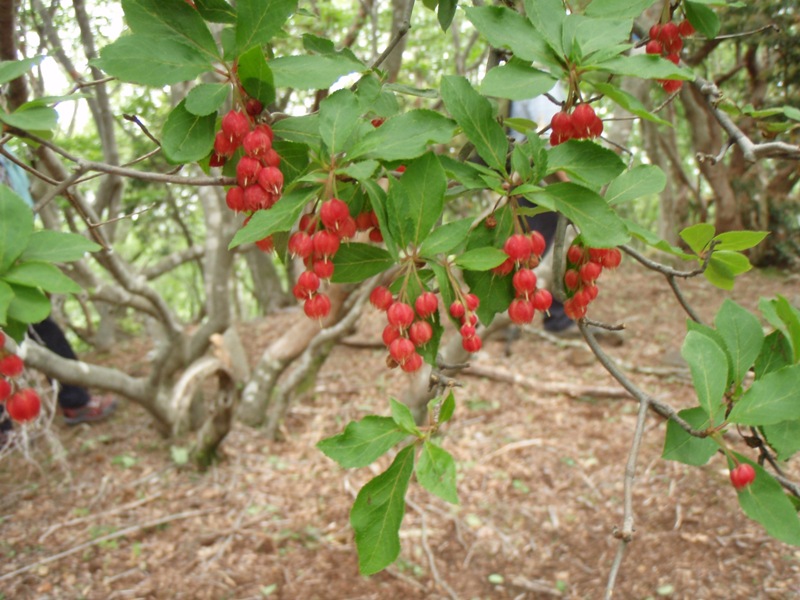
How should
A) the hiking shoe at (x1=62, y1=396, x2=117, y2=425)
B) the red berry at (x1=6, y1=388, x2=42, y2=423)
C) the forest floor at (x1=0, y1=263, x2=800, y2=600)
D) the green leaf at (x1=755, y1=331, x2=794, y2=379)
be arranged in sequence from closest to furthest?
the green leaf at (x1=755, y1=331, x2=794, y2=379) → the red berry at (x1=6, y1=388, x2=42, y2=423) → the forest floor at (x1=0, y1=263, x2=800, y2=600) → the hiking shoe at (x1=62, y1=396, x2=117, y2=425)

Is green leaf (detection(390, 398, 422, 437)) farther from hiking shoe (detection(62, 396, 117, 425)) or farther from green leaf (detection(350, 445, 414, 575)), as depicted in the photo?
hiking shoe (detection(62, 396, 117, 425))

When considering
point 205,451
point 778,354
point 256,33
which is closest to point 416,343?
point 256,33

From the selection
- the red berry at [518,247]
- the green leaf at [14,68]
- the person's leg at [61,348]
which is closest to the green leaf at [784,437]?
the red berry at [518,247]

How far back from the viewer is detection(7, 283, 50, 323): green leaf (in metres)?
0.97

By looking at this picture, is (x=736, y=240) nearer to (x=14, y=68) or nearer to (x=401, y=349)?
(x=401, y=349)

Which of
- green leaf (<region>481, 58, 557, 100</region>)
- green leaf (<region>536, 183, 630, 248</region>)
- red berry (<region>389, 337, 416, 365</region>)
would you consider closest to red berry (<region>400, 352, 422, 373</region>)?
red berry (<region>389, 337, 416, 365</region>)

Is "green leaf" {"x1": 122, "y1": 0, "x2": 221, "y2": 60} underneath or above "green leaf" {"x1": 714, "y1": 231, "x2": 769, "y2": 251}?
above

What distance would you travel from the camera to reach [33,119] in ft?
3.14

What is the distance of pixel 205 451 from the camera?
390 centimetres

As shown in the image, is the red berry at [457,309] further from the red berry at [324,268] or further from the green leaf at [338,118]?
the green leaf at [338,118]

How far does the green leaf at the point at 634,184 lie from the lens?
1081 millimetres

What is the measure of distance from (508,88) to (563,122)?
0.14 meters

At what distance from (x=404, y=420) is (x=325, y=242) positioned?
0.34m

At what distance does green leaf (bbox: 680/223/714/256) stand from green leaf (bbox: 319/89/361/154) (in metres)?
0.65
